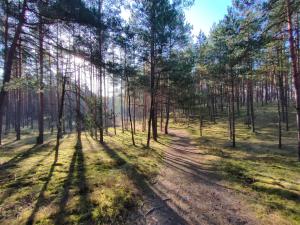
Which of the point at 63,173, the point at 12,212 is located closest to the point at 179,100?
the point at 63,173

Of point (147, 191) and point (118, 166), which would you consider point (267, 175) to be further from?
point (118, 166)

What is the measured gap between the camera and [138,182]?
865 centimetres

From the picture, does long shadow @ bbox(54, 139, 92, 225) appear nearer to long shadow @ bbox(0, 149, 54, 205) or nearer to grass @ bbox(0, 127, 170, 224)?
grass @ bbox(0, 127, 170, 224)

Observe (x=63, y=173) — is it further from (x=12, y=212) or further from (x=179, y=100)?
(x=179, y=100)

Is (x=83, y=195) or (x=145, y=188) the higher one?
(x=83, y=195)

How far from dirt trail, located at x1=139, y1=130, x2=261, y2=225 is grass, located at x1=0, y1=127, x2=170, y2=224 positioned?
0.69m

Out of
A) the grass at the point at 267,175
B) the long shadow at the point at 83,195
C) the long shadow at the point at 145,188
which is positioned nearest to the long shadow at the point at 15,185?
the long shadow at the point at 83,195

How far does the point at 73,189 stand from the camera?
735 centimetres

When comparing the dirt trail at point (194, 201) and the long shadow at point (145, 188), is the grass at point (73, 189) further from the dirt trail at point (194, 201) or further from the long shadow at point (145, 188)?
the dirt trail at point (194, 201)

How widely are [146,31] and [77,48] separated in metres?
8.49

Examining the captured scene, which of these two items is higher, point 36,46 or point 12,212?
point 36,46

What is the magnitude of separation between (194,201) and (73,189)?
13.8 ft

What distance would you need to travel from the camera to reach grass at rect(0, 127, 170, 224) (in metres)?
5.71

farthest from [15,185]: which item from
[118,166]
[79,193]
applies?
[118,166]
